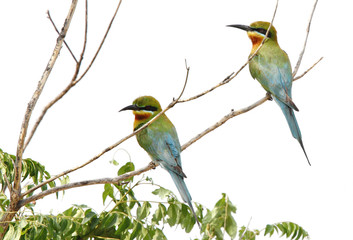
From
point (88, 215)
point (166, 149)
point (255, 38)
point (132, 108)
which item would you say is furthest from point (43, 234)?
point (255, 38)

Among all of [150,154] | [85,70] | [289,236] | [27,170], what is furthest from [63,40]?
[289,236]

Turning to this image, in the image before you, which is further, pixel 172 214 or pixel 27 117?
pixel 172 214

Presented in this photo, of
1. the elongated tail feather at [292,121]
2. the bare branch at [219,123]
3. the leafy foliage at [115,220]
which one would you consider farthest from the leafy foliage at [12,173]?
the elongated tail feather at [292,121]

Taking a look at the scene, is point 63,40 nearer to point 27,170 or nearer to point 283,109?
point 27,170

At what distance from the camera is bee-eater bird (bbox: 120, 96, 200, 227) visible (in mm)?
3236

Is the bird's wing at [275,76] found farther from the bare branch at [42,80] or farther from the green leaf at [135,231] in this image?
the bare branch at [42,80]

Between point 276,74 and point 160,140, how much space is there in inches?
35.3

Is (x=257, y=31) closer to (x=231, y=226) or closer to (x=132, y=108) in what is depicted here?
(x=132, y=108)

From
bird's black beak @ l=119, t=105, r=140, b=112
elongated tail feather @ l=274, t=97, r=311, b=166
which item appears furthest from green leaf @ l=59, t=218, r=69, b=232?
elongated tail feather @ l=274, t=97, r=311, b=166

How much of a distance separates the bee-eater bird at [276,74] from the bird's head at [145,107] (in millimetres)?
724

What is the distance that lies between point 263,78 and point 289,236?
1289 millimetres

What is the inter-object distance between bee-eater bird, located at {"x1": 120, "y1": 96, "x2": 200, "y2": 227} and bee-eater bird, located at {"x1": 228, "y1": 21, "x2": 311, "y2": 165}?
27.7 inches

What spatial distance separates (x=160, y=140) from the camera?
3389mm

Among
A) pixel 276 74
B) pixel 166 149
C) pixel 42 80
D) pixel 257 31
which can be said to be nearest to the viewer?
pixel 42 80
